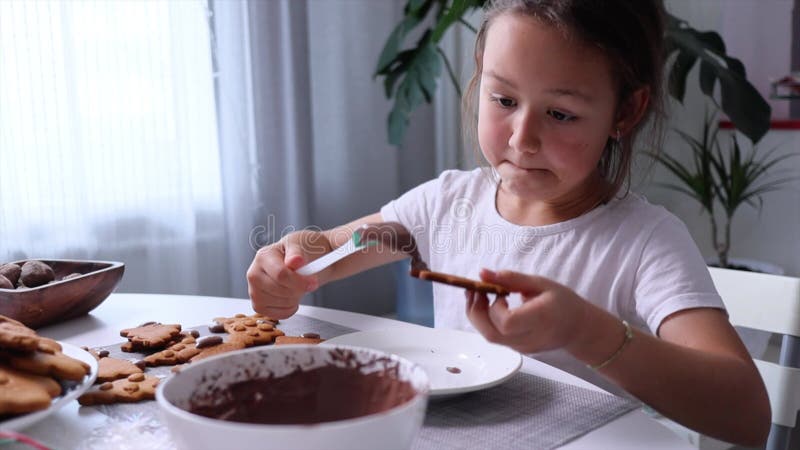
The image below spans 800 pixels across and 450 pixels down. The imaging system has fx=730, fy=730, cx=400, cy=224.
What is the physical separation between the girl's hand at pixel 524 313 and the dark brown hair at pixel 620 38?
0.43 metres

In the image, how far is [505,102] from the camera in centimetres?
99

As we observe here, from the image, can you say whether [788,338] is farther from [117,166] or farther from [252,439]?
[117,166]

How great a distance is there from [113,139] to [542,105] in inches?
53.4

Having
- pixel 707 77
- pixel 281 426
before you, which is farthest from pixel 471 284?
pixel 707 77

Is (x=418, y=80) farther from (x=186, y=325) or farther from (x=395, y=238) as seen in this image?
(x=186, y=325)

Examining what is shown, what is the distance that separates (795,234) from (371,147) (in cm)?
142

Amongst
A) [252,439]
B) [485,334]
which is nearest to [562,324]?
[485,334]

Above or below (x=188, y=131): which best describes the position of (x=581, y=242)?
below

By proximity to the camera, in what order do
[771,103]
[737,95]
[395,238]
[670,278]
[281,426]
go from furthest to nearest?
[771,103] → [737,95] → [395,238] → [670,278] → [281,426]

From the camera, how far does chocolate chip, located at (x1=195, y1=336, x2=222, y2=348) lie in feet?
2.74

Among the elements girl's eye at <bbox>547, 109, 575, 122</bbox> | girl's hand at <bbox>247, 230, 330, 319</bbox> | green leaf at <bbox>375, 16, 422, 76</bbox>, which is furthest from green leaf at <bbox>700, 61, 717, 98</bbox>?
girl's hand at <bbox>247, 230, 330, 319</bbox>

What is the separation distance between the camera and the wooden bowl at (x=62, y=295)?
2.96 feet

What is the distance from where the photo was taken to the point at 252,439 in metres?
0.43

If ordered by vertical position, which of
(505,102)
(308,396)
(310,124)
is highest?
(505,102)
